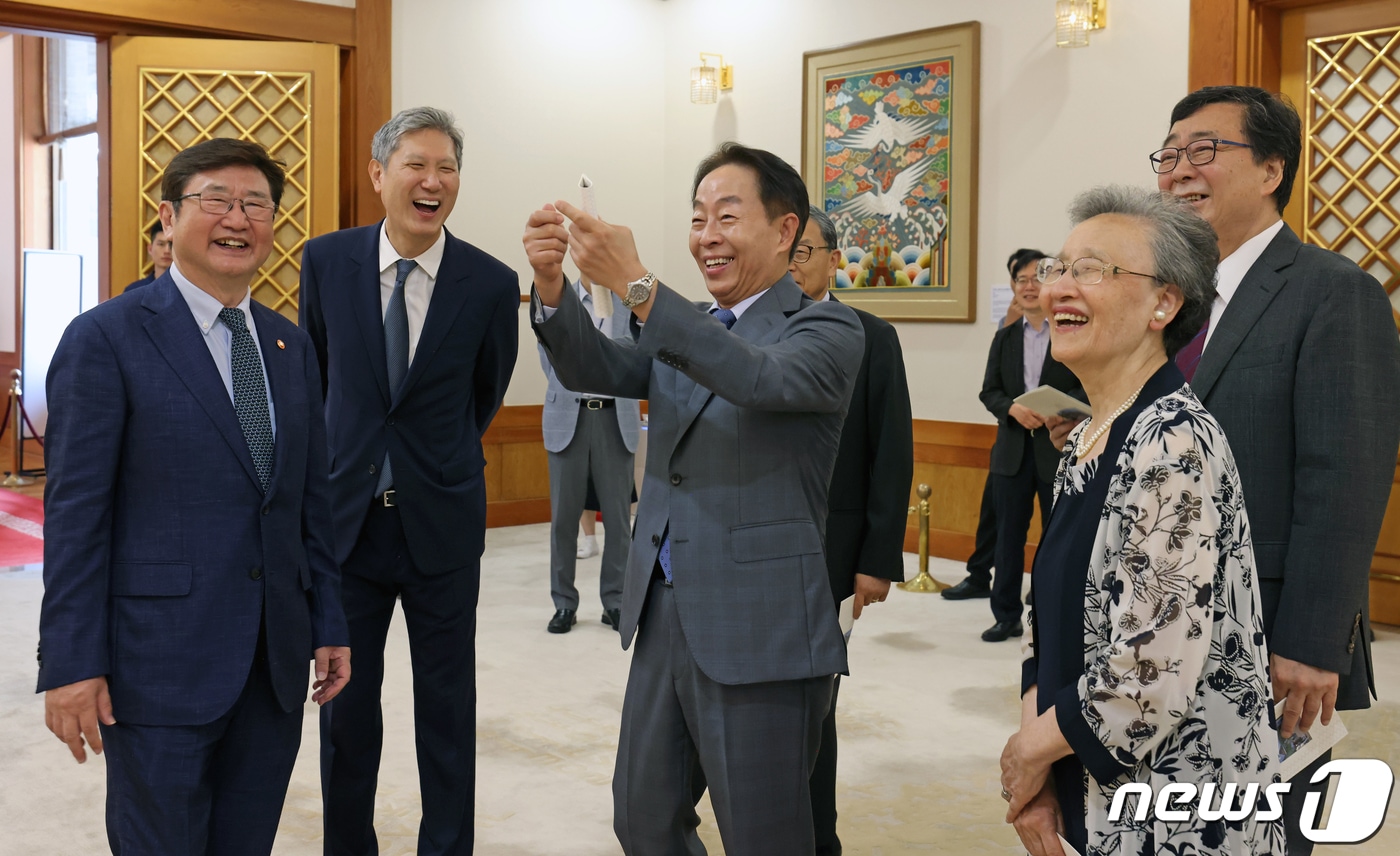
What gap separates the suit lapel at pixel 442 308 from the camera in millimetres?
2539

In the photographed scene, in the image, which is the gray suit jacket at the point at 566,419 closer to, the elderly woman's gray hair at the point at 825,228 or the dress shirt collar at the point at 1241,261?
the elderly woman's gray hair at the point at 825,228

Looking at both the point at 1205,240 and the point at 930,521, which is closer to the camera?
the point at 1205,240

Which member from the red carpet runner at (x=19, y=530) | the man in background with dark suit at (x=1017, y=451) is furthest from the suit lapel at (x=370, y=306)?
the red carpet runner at (x=19, y=530)

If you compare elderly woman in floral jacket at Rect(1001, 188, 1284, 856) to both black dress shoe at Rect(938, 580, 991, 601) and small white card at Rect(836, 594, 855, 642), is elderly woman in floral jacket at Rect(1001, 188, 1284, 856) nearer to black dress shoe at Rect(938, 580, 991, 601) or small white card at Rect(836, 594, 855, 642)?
small white card at Rect(836, 594, 855, 642)

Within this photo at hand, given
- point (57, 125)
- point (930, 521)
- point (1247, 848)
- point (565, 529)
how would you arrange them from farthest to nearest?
1. point (57, 125)
2. point (930, 521)
3. point (565, 529)
4. point (1247, 848)

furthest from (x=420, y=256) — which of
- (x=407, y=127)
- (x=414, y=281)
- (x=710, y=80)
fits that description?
(x=710, y=80)

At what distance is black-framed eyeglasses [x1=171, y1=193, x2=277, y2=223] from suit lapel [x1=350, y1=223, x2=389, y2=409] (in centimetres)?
68

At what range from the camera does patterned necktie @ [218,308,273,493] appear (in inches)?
73.6

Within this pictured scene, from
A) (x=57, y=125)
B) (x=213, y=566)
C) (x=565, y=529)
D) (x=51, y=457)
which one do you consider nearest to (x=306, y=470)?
(x=213, y=566)

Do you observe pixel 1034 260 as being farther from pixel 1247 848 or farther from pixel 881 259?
pixel 1247 848

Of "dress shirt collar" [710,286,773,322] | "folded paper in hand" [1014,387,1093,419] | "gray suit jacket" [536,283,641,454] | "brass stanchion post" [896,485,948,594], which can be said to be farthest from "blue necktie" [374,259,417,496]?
"brass stanchion post" [896,485,948,594]

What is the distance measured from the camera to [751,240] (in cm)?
194

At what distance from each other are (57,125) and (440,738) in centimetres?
1037

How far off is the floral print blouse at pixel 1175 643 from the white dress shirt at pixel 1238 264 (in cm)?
63
